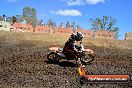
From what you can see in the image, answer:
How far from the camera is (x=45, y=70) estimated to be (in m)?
16.4

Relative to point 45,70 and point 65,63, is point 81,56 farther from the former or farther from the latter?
point 45,70

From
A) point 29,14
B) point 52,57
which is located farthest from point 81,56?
point 29,14

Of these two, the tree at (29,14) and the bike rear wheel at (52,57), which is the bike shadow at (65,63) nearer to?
the bike rear wheel at (52,57)

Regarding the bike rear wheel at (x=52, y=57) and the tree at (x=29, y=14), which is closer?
the bike rear wheel at (x=52, y=57)

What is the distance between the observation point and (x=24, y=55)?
69.7ft

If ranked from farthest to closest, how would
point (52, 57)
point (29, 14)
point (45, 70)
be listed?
point (29, 14)
point (52, 57)
point (45, 70)

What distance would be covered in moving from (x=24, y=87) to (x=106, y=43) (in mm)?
18845

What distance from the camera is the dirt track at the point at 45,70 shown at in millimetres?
13367

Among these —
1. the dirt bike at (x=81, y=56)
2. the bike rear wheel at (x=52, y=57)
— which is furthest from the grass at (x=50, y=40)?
the dirt bike at (x=81, y=56)

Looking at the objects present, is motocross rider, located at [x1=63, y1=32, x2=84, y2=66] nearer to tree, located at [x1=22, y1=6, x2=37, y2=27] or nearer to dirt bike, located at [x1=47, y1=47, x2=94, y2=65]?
dirt bike, located at [x1=47, y1=47, x2=94, y2=65]

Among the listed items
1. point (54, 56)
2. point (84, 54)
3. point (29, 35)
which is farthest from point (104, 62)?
point (29, 35)

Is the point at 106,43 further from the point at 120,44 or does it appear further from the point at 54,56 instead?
the point at 54,56

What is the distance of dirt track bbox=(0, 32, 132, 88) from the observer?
13.4 metres

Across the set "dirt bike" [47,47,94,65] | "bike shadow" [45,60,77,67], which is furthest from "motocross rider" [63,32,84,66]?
"bike shadow" [45,60,77,67]
